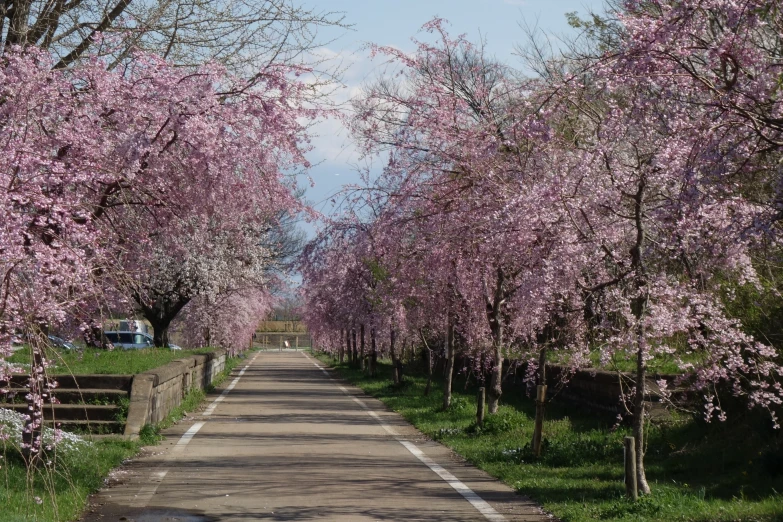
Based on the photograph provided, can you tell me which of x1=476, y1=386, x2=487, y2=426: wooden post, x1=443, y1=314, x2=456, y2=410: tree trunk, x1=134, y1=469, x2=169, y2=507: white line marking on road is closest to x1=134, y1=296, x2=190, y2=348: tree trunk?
x1=443, y1=314, x2=456, y2=410: tree trunk

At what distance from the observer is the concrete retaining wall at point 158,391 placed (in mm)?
17172

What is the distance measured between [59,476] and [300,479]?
283cm

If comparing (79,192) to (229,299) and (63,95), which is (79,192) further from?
(229,299)

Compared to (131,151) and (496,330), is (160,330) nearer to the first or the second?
(496,330)

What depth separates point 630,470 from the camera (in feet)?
35.3

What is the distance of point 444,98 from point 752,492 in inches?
329

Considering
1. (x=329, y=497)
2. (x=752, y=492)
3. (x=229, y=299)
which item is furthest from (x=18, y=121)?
(x=229, y=299)

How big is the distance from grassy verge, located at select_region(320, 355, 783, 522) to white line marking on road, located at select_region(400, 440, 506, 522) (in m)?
0.63

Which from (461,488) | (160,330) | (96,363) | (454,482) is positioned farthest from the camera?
(160,330)

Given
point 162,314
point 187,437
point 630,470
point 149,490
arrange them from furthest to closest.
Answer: point 162,314 → point 187,437 → point 149,490 → point 630,470

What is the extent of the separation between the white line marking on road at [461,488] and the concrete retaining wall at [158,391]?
4.58 metres

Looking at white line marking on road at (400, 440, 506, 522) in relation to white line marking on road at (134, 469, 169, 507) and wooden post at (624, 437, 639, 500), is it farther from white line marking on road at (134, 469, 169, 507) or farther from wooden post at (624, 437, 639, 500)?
white line marking on road at (134, 469, 169, 507)

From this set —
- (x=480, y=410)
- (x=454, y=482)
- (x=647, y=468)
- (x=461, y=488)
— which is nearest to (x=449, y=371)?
(x=480, y=410)

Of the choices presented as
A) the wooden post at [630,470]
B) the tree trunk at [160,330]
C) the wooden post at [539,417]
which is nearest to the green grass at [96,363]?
the wooden post at [539,417]
